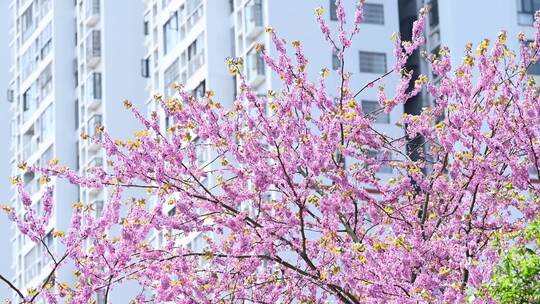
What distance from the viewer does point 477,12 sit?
4656 cm

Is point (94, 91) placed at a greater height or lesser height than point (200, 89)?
Result: greater

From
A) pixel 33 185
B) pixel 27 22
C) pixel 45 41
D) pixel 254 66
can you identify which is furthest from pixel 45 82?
pixel 254 66

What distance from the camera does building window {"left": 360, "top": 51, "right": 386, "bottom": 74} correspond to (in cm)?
4756

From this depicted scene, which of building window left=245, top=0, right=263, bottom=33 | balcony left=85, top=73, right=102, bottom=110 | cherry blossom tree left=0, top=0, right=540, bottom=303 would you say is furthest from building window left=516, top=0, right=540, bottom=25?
cherry blossom tree left=0, top=0, right=540, bottom=303

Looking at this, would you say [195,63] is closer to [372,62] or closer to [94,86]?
[372,62]

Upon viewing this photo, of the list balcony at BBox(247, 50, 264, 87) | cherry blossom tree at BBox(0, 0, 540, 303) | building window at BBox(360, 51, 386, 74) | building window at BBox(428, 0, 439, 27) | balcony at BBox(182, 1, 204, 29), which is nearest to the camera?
cherry blossom tree at BBox(0, 0, 540, 303)

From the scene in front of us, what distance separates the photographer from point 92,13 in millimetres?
57125

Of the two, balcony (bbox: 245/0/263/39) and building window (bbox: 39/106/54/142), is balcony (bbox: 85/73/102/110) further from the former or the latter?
balcony (bbox: 245/0/263/39)

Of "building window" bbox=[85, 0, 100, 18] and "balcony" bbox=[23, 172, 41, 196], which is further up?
"building window" bbox=[85, 0, 100, 18]

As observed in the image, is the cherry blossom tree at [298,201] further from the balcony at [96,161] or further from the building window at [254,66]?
the balcony at [96,161]

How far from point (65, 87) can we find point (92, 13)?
413 cm

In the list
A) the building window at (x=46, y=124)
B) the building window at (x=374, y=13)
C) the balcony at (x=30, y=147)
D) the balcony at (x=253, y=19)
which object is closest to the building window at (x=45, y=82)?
the building window at (x=46, y=124)

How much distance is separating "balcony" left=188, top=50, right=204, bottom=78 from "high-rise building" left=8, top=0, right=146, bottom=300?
5248 millimetres

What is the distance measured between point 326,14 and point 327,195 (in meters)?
26.4
